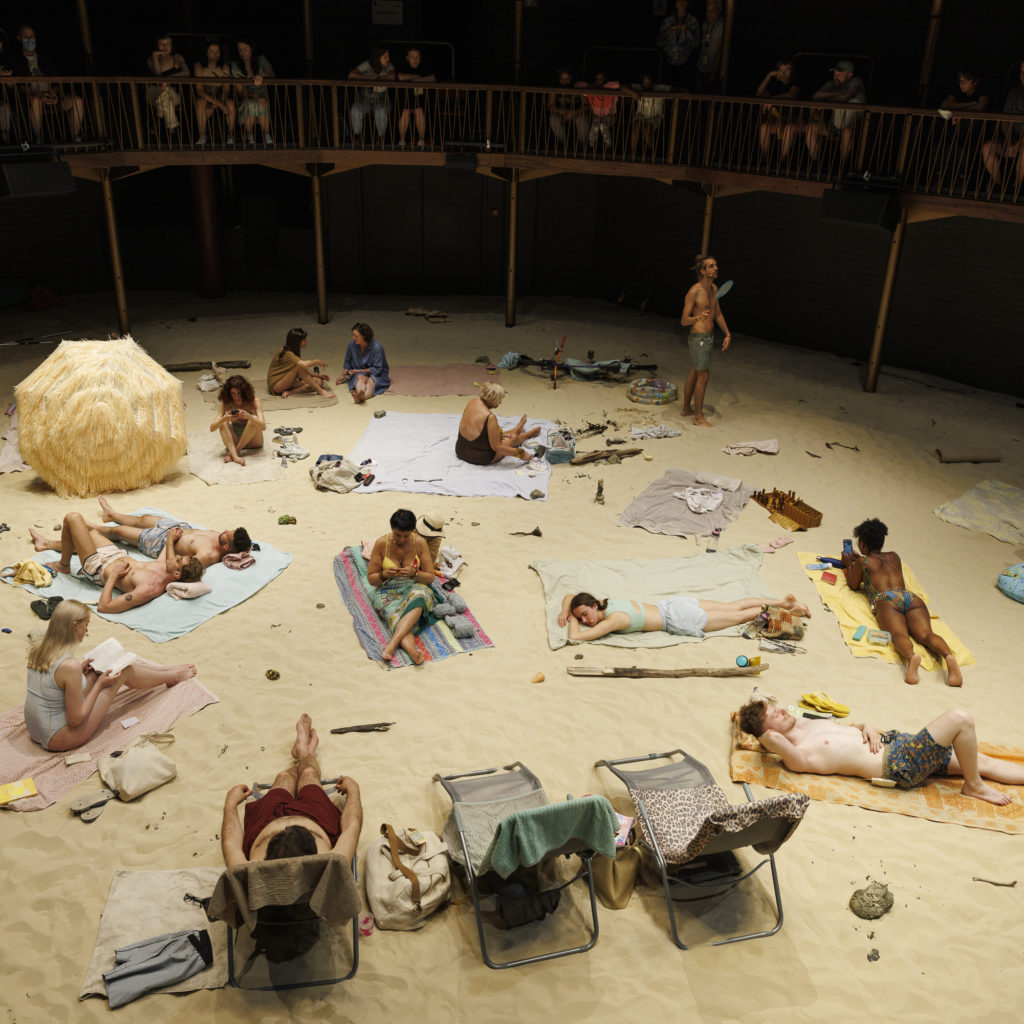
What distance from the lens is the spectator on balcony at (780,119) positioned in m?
13.5

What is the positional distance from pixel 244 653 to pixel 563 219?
13126 millimetres

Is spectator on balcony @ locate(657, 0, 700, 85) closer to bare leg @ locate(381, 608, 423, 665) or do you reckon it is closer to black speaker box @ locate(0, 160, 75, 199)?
black speaker box @ locate(0, 160, 75, 199)

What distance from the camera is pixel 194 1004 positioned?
16.9ft

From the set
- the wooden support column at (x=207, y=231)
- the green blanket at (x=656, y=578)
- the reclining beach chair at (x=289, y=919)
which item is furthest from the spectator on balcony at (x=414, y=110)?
the reclining beach chair at (x=289, y=919)

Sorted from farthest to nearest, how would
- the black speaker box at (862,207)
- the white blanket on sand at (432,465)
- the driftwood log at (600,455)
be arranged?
1. the black speaker box at (862,207)
2. the driftwood log at (600,455)
3. the white blanket on sand at (432,465)

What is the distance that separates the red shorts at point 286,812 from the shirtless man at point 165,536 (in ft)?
11.7

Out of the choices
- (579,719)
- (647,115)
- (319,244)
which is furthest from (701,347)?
(319,244)

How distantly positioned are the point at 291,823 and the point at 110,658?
2.37 metres

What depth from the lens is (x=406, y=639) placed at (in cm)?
→ 798

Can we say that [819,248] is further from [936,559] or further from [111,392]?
[111,392]

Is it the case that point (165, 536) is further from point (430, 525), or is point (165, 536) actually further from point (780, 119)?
point (780, 119)

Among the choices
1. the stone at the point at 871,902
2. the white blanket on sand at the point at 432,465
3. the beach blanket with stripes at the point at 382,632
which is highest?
the white blanket on sand at the point at 432,465

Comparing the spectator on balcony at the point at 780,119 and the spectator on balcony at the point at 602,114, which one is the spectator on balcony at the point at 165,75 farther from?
the spectator on balcony at the point at 780,119

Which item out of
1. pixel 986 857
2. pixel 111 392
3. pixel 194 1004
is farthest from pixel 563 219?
pixel 194 1004
